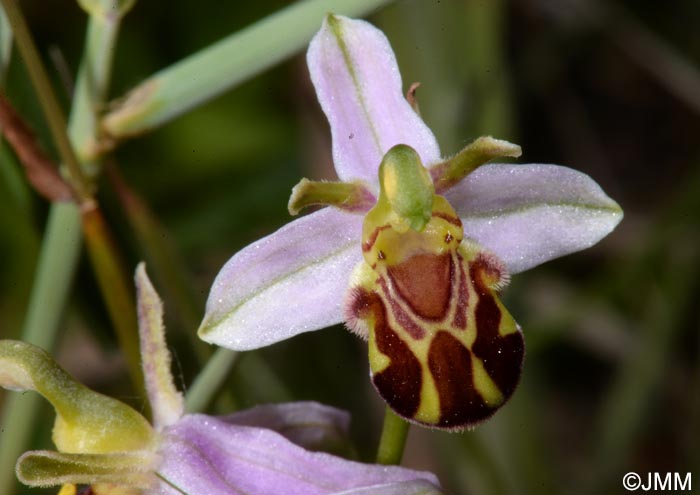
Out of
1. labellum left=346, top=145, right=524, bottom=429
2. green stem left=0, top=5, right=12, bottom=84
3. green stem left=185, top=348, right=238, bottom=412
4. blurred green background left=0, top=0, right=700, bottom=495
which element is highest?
green stem left=0, top=5, right=12, bottom=84

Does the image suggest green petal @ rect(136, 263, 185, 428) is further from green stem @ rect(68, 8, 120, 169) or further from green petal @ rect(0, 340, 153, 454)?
green stem @ rect(68, 8, 120, 169)

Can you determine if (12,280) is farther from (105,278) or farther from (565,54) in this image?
(565,54)

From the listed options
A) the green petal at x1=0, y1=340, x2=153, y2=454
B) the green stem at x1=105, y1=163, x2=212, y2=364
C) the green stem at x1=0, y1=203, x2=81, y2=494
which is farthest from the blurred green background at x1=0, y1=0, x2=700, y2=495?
the green petal at x1=0, y1=340, x2=153, y2=454

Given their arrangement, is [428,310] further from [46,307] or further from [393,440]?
[46,307]

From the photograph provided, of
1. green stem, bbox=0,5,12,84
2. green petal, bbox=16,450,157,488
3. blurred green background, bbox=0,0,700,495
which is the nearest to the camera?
green petal, bbox=16,450,157,488

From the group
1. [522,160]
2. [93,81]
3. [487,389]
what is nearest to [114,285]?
[93,81]
